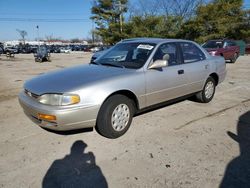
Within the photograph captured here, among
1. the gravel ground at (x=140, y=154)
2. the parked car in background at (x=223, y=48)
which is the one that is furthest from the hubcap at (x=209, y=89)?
the parked car in background at (x=223, y=48)

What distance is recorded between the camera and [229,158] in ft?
10.2

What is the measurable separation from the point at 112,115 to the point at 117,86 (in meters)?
0.45

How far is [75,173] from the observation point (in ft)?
9.24

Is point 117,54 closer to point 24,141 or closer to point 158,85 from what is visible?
point 158,85

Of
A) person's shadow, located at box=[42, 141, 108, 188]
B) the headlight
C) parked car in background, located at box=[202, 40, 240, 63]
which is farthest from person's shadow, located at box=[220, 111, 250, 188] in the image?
parked car in background, located at box=[202, 40, 240, 63]

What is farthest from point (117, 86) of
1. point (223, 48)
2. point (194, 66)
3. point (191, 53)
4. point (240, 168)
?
point (223, 48)

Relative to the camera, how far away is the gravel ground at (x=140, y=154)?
2682 millimetres

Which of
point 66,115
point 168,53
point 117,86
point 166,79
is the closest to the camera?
point 66,115

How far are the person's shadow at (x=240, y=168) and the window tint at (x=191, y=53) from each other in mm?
1804

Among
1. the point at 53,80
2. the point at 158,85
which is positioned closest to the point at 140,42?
the point at 158,85

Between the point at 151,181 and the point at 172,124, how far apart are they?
1790 mm

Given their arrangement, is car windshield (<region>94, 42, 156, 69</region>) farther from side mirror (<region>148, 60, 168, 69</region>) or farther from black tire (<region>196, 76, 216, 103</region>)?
black tire (<region>196, 76, 216, 103</region>)

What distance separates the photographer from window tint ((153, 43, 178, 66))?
430cm

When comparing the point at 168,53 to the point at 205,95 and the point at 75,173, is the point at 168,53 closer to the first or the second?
the point at 205,95
